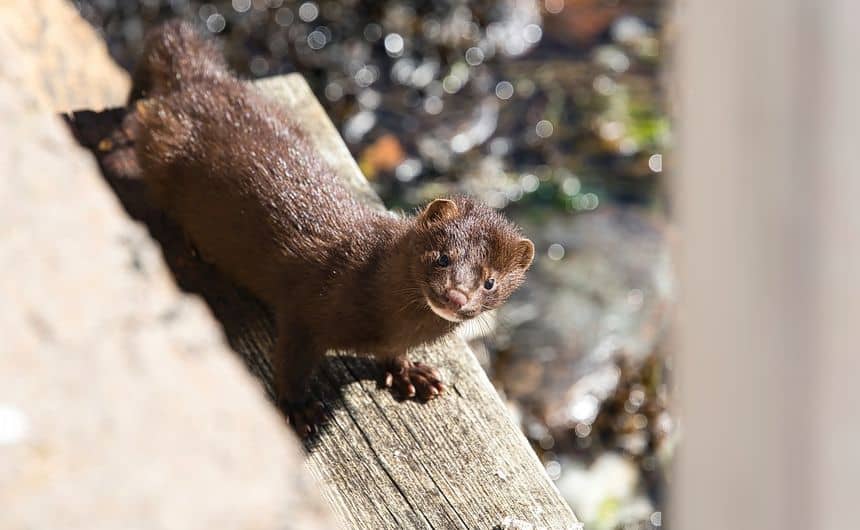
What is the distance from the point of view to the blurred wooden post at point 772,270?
3.74 ft

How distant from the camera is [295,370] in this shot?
10.9ft

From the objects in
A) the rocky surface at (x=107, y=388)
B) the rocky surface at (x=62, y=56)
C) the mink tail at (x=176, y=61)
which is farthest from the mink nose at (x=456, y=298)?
the rocky surface at (x=62, y=56)

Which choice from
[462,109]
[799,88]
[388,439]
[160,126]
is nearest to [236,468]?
[799,88]

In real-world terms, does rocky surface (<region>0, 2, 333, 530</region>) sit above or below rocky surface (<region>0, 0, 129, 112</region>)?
above

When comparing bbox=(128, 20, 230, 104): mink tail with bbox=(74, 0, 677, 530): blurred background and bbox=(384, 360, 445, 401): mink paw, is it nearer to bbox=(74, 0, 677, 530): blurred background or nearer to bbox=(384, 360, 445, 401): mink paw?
bbox=(384, 360, 445, 401): mink paw

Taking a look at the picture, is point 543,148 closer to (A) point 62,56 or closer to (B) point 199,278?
(A) point 62,56

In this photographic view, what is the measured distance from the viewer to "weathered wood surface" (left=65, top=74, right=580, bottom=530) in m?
2.94

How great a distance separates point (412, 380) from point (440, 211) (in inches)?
20.1

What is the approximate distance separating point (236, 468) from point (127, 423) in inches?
6.3

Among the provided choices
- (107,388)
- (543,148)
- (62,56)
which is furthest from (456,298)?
(543,148)

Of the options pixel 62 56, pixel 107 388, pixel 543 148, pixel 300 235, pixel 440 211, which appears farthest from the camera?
pixel 543 148

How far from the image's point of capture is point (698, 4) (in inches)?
57.5

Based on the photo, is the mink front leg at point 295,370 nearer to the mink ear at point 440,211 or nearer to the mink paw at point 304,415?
the mink paw at point 304,415

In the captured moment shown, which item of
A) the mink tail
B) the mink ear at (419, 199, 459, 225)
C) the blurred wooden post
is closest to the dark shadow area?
the mink tail
